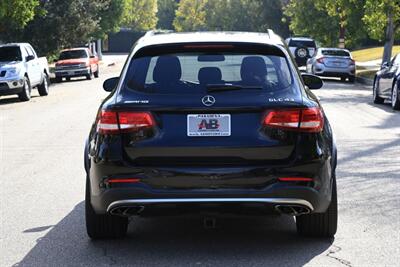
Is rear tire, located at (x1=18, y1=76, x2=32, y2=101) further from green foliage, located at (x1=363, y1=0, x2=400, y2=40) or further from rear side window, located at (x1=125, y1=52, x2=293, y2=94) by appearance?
rear side window, located at (x1=125, y1=52, x2=293, y2=94)

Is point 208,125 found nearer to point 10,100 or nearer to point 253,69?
point 253,69

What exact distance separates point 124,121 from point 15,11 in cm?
2475

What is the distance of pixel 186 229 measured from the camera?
7211 mm

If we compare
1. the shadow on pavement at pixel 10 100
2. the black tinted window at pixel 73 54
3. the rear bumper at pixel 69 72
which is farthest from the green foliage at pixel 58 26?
the shadow on pavement at pixel 10 100

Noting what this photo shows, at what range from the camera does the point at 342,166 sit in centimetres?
1082

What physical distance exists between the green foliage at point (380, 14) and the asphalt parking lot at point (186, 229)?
1954 centimetres

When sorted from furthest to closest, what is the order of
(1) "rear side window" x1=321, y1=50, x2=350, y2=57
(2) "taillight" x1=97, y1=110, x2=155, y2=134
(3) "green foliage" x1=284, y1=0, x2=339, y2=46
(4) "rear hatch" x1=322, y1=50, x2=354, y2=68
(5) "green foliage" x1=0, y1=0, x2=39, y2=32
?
(3) "green foliage" x1=284, y1=0, x2=339, y2=46
(1) "rear side window" x1=321, y1=50, x2=350, y2=57
(4) "rear hatch" x1=322, y1=50, x2=354, y2=68
(5) "green foliage" x1=0, y1=0, x2=39, y2=32
(2) "taillight" x1=97, y1=110, x2=155, y2=134

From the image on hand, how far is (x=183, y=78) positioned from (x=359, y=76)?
31.1 metres

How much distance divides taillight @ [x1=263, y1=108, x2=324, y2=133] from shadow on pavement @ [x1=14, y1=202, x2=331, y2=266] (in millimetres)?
871

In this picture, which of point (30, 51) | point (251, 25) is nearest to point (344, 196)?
point (30, 51)

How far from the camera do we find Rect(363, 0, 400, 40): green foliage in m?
31.4

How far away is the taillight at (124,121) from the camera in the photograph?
5984 mm

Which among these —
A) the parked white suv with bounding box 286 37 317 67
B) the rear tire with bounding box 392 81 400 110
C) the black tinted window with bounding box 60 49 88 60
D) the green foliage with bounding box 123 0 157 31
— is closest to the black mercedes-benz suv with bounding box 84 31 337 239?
the rear tire with bounding box 392 81 400 110

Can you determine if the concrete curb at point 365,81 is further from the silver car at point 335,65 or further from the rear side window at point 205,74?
the rear side window at point 205,74
